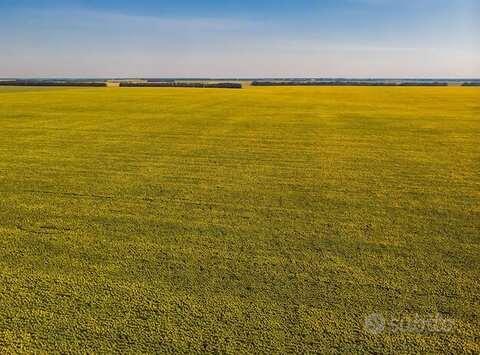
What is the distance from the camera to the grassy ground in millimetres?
3592

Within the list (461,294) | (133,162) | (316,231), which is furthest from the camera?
(133,162)

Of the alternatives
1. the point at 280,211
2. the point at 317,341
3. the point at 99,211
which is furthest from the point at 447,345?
the point at 99,211

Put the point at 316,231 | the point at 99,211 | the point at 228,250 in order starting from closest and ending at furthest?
the point at 228,250
the point at 316,231
the point at 99,211

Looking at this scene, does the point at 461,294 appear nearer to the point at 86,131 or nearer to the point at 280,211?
the point at 280,211

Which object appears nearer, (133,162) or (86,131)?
(133,162)

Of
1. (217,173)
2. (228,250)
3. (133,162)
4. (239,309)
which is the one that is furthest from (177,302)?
(133,162)

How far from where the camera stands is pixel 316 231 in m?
5.78

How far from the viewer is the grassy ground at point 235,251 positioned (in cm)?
359

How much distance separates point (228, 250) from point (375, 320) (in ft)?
6.73

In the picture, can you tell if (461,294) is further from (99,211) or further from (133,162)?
(133,162)

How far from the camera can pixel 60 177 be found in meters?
8.56

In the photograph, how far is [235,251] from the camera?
514 cm

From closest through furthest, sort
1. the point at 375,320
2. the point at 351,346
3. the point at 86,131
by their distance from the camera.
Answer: the point at 351,346
the point at 375,320
the point at 86,131

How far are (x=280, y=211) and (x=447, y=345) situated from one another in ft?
11.4
